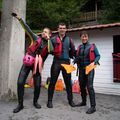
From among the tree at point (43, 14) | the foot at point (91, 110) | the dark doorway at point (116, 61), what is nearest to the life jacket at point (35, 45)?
the foot at point (91, 110)

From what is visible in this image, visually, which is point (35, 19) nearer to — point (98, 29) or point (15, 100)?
point (98, 29)

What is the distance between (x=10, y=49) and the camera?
769 centimetres

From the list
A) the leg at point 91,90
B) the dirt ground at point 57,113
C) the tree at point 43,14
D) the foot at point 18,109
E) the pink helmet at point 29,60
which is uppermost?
the tree at point 43,14

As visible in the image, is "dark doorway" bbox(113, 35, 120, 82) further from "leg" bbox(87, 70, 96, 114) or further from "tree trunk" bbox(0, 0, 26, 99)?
"leg" bbox(87, 70, 96, 114)

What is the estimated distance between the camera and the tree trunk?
7699mm

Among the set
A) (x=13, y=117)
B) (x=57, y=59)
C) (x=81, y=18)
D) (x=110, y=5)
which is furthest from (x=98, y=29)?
(x=81, y=18)

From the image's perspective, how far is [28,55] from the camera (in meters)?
6.39

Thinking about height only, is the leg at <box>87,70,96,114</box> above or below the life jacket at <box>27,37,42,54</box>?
below

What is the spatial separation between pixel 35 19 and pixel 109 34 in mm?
8663

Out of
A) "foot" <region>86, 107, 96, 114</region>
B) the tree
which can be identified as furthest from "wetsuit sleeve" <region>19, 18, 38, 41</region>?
the tree

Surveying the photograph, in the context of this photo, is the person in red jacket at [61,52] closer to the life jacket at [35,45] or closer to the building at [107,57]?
the life jacket at [35,45]

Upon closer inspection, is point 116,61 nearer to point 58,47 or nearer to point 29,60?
point 58,47

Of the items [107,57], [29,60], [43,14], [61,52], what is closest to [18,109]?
[29,60]

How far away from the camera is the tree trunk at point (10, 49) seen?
7.70 m
